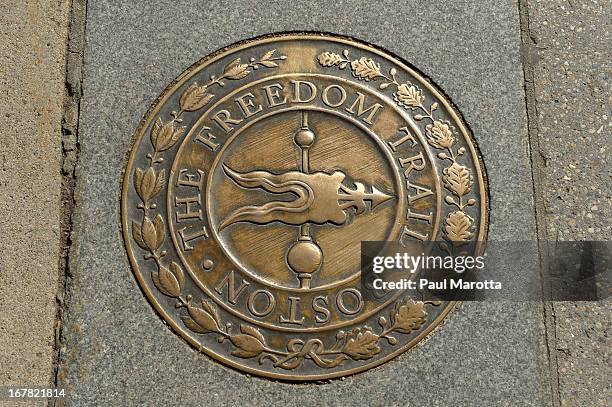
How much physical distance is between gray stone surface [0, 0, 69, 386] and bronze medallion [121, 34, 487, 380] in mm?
390

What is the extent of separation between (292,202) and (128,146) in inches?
31.4

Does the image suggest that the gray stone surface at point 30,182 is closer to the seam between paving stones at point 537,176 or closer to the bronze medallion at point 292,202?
the bronze medallion at point 292,202

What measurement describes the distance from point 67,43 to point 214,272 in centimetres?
132

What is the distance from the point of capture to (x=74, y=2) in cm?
274

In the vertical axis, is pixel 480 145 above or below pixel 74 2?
below

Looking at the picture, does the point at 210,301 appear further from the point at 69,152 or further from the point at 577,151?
the point at 577,151

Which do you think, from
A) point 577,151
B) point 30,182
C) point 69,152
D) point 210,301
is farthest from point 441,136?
point 30,182

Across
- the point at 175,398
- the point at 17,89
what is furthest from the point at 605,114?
the point at 17,89

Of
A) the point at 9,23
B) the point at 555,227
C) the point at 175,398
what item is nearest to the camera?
the point at 175,398

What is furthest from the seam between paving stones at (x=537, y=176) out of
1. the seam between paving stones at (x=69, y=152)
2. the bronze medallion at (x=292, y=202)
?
the seam between paving stones at (x=69, y=152)

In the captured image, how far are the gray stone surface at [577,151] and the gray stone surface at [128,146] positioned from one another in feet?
0.35

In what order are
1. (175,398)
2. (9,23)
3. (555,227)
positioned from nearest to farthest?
(175,398)
(555,227)
(9,23)

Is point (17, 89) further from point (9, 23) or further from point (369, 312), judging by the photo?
point (369, 312)

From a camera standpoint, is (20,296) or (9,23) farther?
(9,23)
